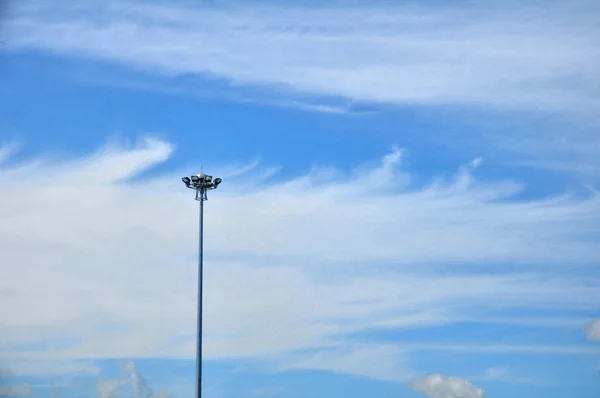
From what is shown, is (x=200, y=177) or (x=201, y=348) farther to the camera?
(x=200, y=177)

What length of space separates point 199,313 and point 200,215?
27.0 feet

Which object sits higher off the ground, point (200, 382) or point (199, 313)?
point (199, 313)

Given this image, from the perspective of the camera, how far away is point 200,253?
86.2m

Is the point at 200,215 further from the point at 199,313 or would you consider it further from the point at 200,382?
the point at 200,382

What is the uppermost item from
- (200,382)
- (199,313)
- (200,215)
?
(200,215)

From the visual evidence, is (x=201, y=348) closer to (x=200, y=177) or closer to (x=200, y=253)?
(x=200, y=253)

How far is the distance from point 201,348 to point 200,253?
766 centimetres

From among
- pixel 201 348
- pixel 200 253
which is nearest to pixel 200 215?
pixel 200 253

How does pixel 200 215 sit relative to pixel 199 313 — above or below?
above

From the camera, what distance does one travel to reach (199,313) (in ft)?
277

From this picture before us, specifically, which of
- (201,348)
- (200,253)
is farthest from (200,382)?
(200,253)

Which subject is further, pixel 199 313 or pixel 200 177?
pixel 200 177

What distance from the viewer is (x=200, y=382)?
269ft

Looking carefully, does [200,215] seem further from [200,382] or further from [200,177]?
[200,382]
